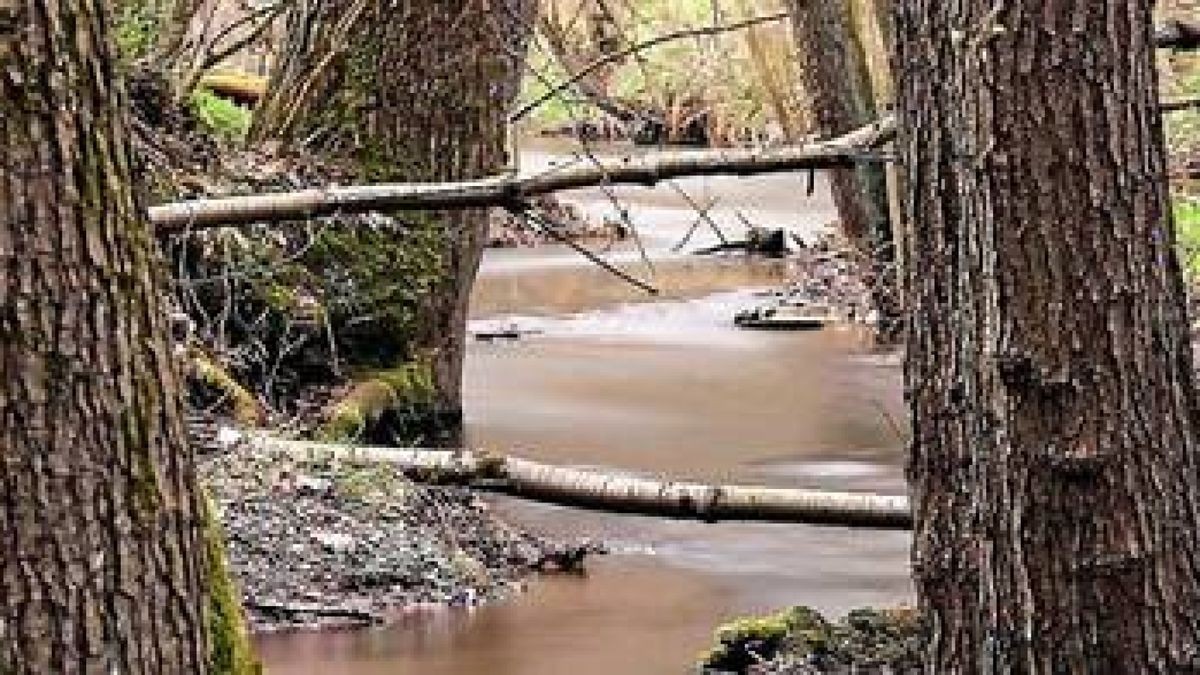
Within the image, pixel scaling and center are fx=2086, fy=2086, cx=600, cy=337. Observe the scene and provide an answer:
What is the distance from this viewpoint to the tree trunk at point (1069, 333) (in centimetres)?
409

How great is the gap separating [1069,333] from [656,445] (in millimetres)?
7460

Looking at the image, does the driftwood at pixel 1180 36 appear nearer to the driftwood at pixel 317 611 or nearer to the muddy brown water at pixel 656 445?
the muddy brown water at pixel 656 445

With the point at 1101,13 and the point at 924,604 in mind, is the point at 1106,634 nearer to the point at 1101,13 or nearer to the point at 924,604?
the point at 924,604

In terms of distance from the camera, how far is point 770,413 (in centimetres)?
1306

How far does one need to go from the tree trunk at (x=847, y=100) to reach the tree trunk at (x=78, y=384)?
41.8ft

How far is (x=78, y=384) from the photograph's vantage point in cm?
249

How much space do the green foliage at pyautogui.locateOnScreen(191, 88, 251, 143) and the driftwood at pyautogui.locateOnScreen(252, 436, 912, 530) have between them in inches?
159

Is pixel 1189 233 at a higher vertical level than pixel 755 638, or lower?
higher

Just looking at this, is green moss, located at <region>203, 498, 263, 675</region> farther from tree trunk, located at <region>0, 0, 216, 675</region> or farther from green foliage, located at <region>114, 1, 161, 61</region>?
green foliage, located at <region>114, 1, 161, 61</region>

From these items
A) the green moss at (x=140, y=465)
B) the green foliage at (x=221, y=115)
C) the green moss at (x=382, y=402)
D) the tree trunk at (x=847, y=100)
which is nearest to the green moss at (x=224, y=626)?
the green moss at (x=140, y=465)

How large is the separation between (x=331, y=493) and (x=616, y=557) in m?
1.51

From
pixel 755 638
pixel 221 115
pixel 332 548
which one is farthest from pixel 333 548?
pixel 221 115

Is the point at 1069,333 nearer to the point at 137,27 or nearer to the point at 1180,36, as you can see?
the point at 1180,36

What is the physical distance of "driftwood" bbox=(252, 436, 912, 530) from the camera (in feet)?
20.1
